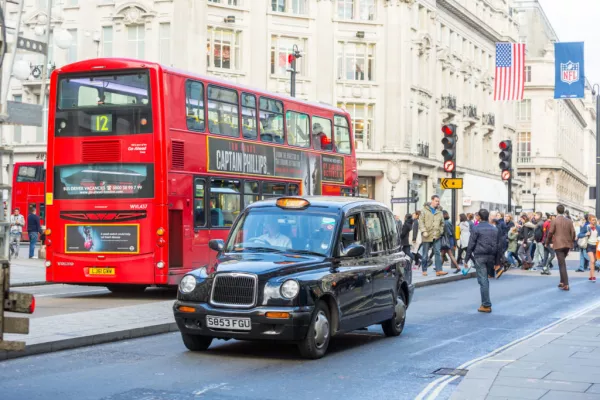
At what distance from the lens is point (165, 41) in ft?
169

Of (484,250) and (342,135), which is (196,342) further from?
(342,135)

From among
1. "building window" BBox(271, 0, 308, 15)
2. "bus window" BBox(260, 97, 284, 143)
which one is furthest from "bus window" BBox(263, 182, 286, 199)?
"building window" BBox(271, 0, 308, 15)

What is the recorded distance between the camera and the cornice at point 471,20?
68.6 meters

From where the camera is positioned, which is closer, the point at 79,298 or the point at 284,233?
the point at 284,233

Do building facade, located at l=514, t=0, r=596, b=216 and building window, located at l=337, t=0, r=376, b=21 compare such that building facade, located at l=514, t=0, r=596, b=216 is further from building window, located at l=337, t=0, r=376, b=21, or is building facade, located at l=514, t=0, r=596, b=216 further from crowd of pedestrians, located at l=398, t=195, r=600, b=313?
crowd of pedestrians, located at l=398, t=195, r=600, b=313

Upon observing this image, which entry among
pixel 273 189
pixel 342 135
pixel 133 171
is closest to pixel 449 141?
pixel 342 135

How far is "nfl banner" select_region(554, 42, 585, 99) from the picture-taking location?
32.9 m

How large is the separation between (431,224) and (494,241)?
10096 mm

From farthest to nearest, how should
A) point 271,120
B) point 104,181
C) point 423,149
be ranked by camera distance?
point 423,149
point 271,120
point 104,181

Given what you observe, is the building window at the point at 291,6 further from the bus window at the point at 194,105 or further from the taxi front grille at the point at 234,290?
the taxi front grille at the point at 234,290

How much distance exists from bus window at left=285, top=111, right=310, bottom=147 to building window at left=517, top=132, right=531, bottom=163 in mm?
93205

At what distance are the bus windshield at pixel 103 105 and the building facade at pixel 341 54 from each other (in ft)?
99.9

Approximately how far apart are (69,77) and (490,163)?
6399cm

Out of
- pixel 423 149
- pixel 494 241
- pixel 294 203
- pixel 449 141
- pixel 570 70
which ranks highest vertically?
pixel 570 70
